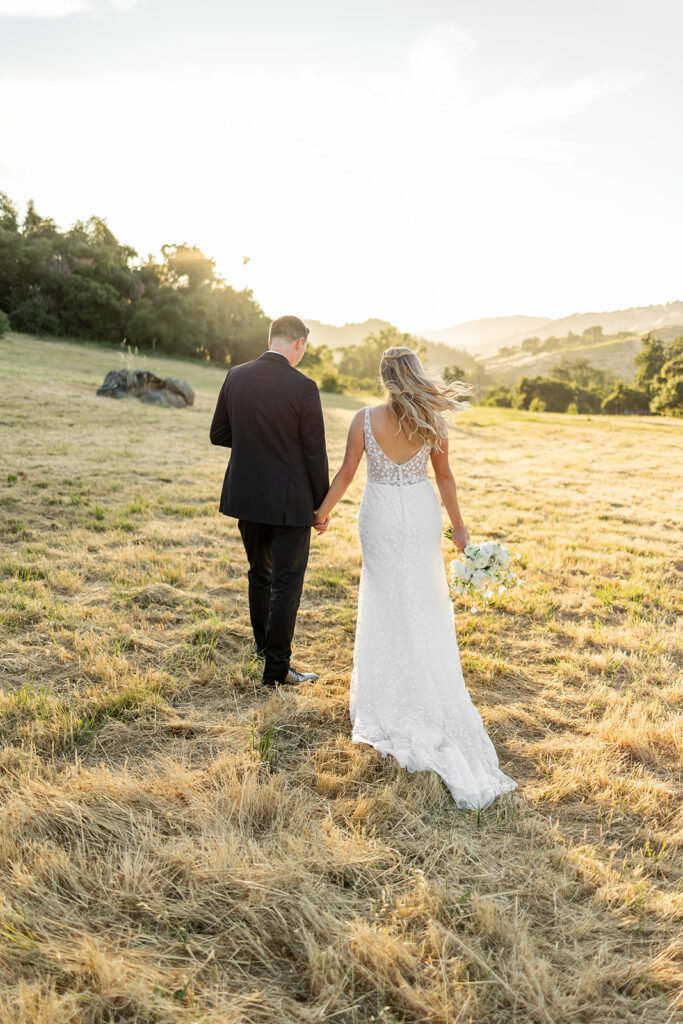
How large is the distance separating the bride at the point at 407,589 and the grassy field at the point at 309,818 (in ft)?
0.98

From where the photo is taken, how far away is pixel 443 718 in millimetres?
3836

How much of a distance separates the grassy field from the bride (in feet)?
0.98

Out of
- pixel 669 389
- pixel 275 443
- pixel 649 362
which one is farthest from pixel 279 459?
pixel 649 362

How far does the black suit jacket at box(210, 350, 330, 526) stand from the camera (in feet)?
14.2

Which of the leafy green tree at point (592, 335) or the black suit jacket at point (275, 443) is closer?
the black suit jacket at point (275, 443)

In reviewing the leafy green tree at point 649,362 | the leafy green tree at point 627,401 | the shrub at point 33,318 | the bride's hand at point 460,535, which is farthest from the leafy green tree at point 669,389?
the bride's hand at point 460,535

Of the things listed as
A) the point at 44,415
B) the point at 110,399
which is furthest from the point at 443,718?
the point at 110,399

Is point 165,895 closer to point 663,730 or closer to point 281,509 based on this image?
point 281,509

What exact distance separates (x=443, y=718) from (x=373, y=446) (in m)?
1.78

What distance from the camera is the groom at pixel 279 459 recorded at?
4344 millimetres

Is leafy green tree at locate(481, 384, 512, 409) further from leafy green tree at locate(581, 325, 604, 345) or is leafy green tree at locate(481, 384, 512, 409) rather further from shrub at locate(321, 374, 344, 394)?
leafy green tree at locate(581, 325, 604, 345)

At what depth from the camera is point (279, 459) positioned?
4.42 m

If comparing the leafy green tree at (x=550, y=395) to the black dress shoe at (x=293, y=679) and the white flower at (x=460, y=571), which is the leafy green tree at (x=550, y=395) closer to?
the black dress shoe at (x=293, y=679)

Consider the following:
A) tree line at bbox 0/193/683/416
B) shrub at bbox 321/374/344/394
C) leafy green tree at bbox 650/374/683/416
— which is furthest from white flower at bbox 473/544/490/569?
leafy green tree at bbox 650/374/683/416
